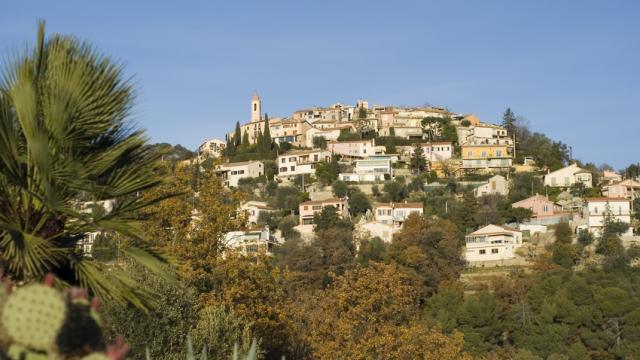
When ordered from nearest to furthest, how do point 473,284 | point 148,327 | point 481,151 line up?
point 148,327 < point 473,284 < point 481,151

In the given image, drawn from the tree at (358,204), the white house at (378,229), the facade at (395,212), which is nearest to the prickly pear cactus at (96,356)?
the white house at (378,229)

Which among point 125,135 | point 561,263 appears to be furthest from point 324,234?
point 125,135

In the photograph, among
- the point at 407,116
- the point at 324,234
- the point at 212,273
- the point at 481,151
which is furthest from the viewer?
the point at 407,116

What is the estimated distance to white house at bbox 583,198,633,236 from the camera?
78.4 m

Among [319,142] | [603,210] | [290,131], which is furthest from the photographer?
[290,131]

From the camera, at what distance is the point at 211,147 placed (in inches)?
5217

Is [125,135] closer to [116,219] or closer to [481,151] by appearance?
[116,219]

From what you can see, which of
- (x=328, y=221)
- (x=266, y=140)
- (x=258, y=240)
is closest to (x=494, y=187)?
(x=328, y=221)

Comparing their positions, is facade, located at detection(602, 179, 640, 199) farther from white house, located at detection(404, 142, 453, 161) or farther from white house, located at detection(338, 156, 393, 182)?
white house, located at detection(404, 142, 453, 161)

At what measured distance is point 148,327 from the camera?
51.7 feet

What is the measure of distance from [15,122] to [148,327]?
1049 centimetres

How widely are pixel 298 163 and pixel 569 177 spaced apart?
2990 cm

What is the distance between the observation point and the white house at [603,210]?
7838cm

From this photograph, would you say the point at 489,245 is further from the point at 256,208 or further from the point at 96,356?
the point at 96,356
